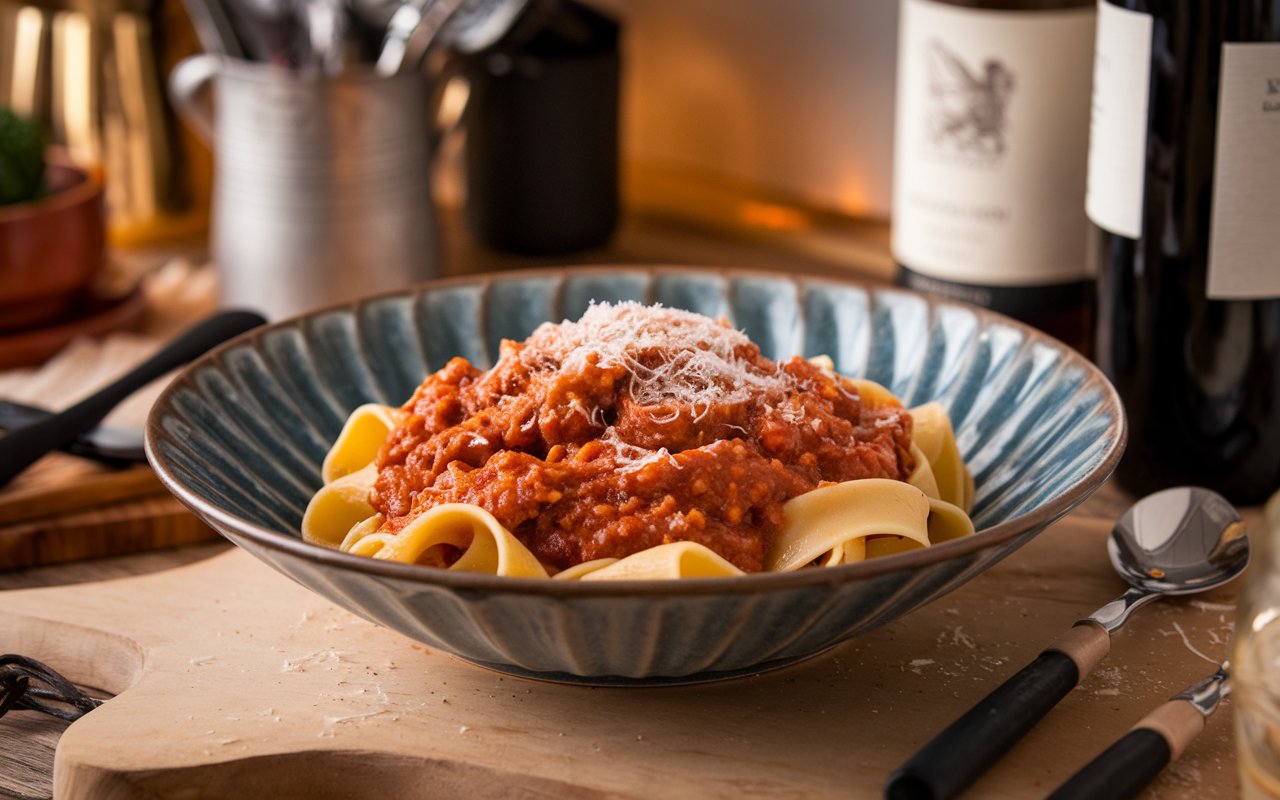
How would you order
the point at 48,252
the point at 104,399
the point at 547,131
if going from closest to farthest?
the point at 104,399
the point at 48,252
the point at 547,131

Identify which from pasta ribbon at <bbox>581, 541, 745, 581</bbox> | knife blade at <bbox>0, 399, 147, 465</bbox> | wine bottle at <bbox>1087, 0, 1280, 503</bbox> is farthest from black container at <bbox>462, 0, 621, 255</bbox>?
pasta ribbon at <bbox>581, 541, 745, 581</bbox>

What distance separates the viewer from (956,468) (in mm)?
1992

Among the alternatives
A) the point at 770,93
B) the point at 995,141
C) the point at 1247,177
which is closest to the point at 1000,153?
the point at 995,141

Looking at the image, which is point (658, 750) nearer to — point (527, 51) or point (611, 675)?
point (611, 675)

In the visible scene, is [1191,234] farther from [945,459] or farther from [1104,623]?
[1104,623]

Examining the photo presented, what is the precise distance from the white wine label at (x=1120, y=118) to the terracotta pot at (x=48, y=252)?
2.02 meters

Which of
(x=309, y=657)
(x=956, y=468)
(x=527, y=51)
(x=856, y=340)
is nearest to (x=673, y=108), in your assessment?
(x=527, y=51)

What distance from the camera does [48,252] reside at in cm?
310

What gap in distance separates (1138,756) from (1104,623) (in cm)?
32

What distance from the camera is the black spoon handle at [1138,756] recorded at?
1432 mm

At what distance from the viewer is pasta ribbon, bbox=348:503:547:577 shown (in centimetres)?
163

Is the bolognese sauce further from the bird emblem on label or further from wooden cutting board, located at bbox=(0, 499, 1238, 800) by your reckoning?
the bird emblem on label

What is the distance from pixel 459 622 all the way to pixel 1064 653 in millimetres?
654

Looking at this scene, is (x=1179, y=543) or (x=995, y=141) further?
(x=995, y=141)
